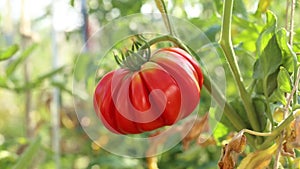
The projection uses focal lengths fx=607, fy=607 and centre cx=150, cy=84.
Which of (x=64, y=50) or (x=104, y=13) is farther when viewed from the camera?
(x=64, y=50)

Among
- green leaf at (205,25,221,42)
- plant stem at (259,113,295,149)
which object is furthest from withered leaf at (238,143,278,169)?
green leaf at (205,25,221,42)

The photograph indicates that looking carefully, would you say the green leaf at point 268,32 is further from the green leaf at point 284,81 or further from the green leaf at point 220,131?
the green leaf at point 220,131

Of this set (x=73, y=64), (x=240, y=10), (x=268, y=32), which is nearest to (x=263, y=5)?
(x=240, y=10)

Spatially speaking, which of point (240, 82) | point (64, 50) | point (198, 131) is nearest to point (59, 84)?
point (198, 131)

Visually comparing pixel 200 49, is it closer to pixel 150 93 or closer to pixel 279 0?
pixel 150 93

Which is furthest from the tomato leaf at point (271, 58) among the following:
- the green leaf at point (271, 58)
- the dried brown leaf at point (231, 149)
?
the dried brown leaf at point (231, 149)

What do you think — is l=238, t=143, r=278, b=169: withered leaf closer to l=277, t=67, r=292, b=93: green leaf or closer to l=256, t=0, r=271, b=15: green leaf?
l=277, t=67, r=292, b=93: green leaf

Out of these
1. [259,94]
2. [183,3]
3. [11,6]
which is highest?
[259,94]
